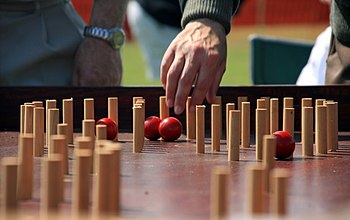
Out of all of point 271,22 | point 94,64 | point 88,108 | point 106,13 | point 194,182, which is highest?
point 271,22

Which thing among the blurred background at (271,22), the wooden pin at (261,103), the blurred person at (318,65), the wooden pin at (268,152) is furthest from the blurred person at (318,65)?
the blurred background at (271,22)

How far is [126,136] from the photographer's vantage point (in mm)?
3732

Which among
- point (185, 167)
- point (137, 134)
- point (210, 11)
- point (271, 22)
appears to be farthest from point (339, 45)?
point (271, 22)

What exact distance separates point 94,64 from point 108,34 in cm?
18

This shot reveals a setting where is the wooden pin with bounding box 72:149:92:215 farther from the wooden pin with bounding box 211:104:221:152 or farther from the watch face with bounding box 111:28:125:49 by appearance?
the watch face with bounding box 111:28:125:49

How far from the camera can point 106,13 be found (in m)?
5.12

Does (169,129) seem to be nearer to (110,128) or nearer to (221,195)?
(110,128)

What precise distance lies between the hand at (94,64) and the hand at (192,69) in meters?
1.22

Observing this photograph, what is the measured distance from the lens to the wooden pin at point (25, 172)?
2344 mm

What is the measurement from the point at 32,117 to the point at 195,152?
22.4 inches

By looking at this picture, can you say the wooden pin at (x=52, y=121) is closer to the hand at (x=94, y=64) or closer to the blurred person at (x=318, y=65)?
the hand at (x=94, y=64)

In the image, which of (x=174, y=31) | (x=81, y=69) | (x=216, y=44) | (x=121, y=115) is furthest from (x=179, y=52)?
(x=174, y=31)

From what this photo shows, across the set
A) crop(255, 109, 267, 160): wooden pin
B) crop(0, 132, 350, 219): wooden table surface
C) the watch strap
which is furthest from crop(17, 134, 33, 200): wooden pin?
the watch strap

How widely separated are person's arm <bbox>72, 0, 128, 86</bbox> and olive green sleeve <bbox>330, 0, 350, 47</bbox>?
4.13 ft
